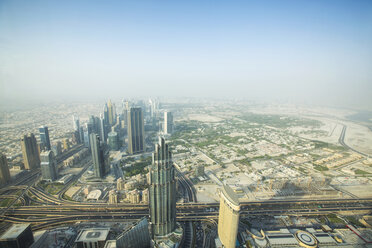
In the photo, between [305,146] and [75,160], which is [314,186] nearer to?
[305,146]

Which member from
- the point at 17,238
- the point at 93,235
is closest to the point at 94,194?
the point at 17,238

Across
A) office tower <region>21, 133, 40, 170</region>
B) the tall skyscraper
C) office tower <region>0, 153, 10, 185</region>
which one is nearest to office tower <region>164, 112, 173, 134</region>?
the tall skyscraper

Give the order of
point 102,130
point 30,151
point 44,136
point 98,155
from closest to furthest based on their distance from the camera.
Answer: point 98,155
point 30,151
point 44,136
point 102,130

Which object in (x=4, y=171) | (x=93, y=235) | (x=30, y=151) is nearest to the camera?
(x=93, y=235)

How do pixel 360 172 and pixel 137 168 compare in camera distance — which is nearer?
pixel 360 172

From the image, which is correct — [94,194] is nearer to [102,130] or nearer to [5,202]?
[5,202]

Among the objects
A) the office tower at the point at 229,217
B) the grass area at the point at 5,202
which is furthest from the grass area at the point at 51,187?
the office tower at the point at 229,217

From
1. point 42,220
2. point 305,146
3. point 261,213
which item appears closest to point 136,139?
point 42,220
